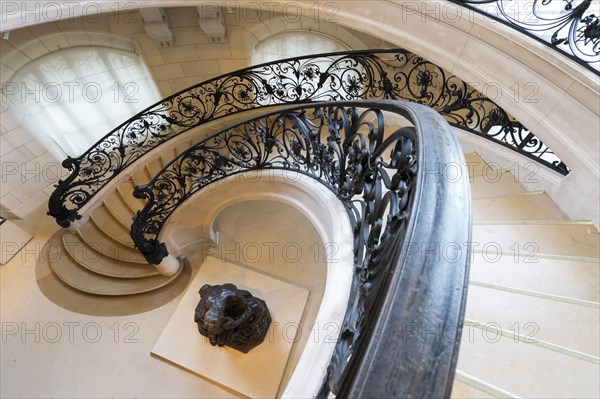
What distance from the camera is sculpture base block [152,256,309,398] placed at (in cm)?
374

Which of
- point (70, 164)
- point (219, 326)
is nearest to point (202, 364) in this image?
point (219, 326)

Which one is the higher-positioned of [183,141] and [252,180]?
[183,141]

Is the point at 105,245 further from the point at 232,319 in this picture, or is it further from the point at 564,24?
the point at 564,24

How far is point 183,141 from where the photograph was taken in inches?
219

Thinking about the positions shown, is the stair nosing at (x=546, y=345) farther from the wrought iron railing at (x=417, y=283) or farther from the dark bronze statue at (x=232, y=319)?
the dark bronze statue at (x=232, y=319)

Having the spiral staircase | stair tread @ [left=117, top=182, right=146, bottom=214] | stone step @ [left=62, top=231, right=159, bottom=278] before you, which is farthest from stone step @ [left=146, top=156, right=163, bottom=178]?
stone step @ [left=62, top=231, right=159, bottom=278]

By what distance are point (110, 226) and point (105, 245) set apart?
360 mm

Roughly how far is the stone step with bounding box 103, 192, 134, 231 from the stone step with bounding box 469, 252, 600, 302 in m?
5.59

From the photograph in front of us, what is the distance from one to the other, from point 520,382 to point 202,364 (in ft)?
12.2

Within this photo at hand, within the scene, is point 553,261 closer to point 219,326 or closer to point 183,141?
point 219,326

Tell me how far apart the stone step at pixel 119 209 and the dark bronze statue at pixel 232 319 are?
8.02ft

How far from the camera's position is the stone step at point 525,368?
1.37 metres

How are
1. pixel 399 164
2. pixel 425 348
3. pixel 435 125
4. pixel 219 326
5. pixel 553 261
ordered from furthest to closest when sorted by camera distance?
1. pixel 219 326
2. pixel 553 261
3. pixel 399 164
4. pixel 435 125
5. pixel 425 348

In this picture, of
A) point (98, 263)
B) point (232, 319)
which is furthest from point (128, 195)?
point (232, 319)
